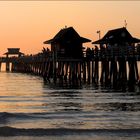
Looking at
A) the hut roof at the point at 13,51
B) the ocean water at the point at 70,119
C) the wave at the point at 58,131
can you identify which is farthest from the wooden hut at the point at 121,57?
the hut roof at the point at 13,51

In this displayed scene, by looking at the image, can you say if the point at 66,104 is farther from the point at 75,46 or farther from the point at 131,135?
the point at 75,46

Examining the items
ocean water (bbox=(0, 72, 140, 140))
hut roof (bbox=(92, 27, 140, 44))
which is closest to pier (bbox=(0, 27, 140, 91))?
hut roof (bbox=(92, 27, 140, 44))

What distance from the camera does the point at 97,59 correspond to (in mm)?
49344

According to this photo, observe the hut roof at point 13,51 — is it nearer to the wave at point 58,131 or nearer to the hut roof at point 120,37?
the hut roof at point 120,37

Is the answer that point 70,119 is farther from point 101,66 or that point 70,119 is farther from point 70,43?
point 70,43

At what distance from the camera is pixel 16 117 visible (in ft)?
72.4

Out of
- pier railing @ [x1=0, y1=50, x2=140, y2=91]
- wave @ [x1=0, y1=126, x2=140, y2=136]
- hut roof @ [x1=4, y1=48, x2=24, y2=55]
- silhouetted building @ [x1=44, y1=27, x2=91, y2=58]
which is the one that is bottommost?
wave @ [x1=0, y1=126, x2=140, y2=136]

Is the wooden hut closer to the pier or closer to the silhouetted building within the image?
the pier

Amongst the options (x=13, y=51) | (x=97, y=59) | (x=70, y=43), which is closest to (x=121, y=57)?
(x=97, y=59)

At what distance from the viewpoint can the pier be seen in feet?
140

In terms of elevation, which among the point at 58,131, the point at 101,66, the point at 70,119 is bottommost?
the point at 58,131

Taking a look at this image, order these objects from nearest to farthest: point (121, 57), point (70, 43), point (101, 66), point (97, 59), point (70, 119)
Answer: point (70, 119) < point (121, 57) < point (97, 59) < point (101, 66) < point (70, 43)

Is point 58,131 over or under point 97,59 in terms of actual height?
under

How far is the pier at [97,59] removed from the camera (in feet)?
140
